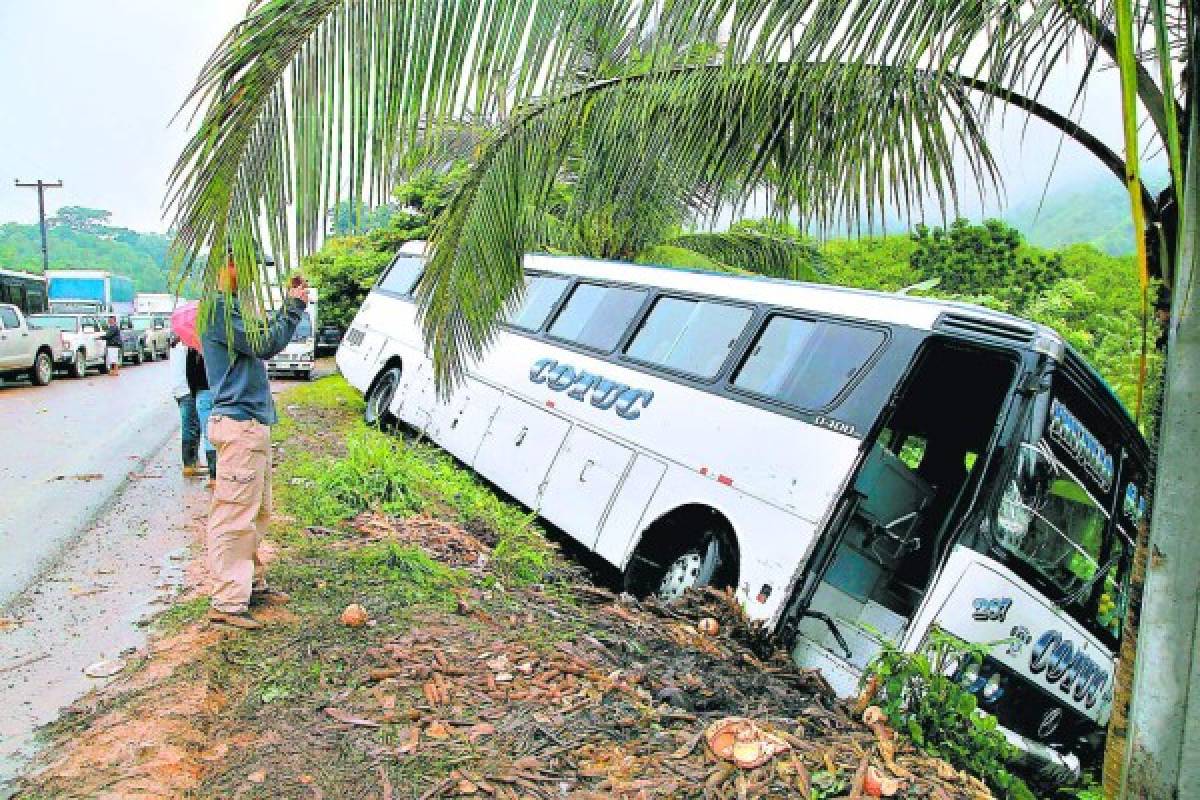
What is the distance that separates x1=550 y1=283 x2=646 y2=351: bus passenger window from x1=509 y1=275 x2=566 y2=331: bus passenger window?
28cm

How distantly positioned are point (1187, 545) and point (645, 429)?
15.1ft

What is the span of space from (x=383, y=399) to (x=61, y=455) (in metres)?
3.74

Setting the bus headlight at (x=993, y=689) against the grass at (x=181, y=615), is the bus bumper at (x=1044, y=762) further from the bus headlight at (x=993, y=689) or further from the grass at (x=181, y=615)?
the grass at (x=181, y=615)

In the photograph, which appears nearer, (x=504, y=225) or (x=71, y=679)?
(x=71, y=679)

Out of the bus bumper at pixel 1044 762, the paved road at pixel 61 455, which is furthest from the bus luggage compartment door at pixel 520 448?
the bus bumper at pixel 1044 762

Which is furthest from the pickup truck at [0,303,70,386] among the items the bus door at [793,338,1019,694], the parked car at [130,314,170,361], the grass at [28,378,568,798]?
the bus door at [793,338,1019,694]

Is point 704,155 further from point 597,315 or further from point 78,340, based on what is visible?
point 78,340

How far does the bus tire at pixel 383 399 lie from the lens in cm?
1173

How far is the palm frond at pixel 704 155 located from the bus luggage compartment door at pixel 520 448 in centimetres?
254

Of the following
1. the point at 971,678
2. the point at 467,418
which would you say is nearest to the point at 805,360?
the point at 971,678

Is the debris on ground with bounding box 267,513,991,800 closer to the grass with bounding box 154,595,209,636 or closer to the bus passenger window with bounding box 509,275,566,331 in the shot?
the grass with bounding box 154,595,209,636

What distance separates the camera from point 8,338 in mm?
17469

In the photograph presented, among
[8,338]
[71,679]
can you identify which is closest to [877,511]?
[71,679]

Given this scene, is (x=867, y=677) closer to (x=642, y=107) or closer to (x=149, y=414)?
(x=642, y=107)
